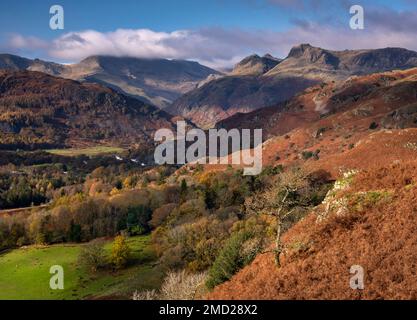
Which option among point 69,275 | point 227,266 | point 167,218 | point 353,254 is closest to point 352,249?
point 353,254

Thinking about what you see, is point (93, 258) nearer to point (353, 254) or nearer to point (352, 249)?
point (352, 249)

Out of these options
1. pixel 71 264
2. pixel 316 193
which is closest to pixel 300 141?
pixel 316 193

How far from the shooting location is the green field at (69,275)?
77.5 metres

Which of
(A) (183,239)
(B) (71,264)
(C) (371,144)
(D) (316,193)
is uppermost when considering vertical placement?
(C) (371,144)

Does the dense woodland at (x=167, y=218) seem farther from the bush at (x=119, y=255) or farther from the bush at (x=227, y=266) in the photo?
the bush at (x=227, y=266)

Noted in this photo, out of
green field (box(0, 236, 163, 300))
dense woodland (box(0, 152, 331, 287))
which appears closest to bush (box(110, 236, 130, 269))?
green field (box(0, 236, 163, 300))

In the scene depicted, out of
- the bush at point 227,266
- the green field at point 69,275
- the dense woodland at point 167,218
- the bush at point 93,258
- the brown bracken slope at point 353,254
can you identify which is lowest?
the green field at point 69,275

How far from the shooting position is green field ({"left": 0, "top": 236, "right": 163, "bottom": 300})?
7750cm

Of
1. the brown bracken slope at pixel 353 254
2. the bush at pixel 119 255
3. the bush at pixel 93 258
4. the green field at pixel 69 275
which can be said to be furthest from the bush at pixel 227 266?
the bush at pixel 93 258

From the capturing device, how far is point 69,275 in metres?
90.8

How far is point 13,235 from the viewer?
124 metres

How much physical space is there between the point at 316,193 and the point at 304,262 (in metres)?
59.6

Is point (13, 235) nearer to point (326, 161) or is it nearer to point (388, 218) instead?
point (326, 161)
